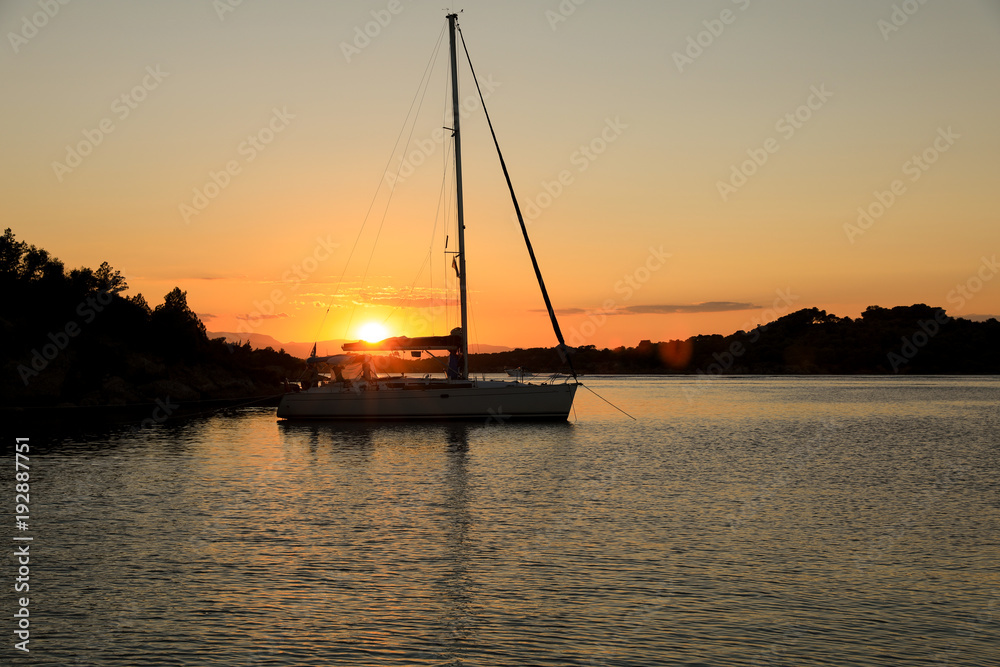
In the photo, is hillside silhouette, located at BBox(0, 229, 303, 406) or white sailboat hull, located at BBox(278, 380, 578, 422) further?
hillside silhouette, located at BBox(0, 229, 303, 406)

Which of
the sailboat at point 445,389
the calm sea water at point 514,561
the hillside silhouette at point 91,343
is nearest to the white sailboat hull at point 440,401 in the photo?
the sailboat at point 445,389

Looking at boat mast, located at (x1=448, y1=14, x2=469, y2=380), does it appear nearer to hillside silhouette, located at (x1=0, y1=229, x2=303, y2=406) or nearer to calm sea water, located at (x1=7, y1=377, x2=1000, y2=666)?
calm sea water, located at (x1=7, y1=377, x2=1000, y2=666)

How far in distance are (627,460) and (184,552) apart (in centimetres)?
2112

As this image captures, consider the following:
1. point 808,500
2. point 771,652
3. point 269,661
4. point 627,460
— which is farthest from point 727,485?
point 269,661

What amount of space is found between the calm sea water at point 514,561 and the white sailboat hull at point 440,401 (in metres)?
13.4

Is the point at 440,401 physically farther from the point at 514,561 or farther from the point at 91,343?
the point at 91,343

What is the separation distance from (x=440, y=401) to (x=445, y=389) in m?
0.86

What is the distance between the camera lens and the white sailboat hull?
4788cm

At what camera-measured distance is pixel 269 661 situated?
34.7 ft

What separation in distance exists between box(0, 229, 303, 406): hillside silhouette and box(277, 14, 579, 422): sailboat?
31.4 meters

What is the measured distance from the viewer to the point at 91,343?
80.0 m

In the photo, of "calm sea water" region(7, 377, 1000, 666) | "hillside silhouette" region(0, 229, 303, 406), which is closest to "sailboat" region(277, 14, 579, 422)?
"calm sea water" region(7, 377, 1000, 666)

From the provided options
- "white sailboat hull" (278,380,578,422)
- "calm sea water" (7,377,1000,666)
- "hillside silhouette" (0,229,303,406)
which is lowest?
"calm sea water" (7,377,1000,666)

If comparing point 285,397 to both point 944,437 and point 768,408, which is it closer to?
point 944,437
